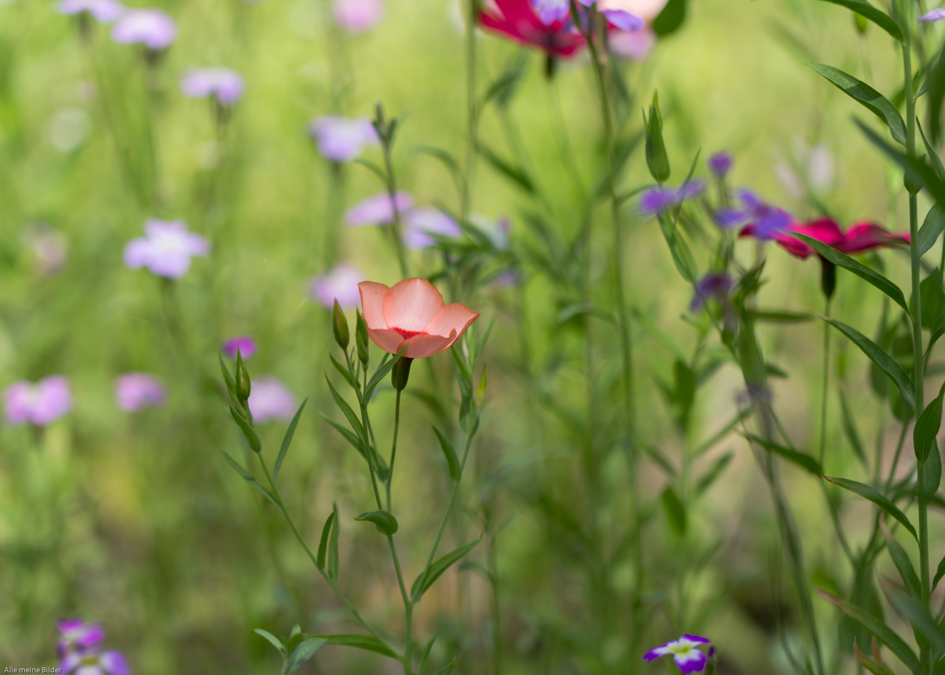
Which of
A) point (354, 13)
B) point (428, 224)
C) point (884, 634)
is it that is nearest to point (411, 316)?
point (884, 634)

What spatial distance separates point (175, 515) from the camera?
3.54 feet

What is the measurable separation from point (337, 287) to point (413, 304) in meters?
0.54

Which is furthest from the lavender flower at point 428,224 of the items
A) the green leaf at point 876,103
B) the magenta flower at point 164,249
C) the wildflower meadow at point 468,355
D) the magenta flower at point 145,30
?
the green leaf at point 876,103

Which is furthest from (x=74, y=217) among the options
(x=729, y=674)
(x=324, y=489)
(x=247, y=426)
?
(x=729, y=674)

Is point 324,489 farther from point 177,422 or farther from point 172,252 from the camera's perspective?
point 172,252

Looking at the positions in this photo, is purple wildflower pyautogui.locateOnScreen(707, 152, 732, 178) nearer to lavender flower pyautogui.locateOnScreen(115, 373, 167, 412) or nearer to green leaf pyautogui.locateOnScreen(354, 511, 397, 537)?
green leaf pyautogui.locateOnScreen(354, 511, 397, 537)

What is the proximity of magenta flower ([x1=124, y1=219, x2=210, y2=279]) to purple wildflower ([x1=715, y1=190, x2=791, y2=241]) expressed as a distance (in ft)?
2.00

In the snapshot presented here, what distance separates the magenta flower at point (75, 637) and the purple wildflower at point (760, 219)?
598 mm

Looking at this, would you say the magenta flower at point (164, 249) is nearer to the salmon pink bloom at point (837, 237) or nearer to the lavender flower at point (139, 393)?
the lavender flower at point (139, 393)

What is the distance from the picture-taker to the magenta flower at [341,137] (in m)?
0.95

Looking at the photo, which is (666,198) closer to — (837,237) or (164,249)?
(837,237)

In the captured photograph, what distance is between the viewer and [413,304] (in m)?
0.50

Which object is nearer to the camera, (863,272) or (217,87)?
(863,272)

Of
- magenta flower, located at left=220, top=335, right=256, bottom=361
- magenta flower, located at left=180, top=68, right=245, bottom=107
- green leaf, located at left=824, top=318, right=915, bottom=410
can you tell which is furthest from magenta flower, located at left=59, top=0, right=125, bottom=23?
green leaf, located at left=824, top=318, right=915, bottom=410
